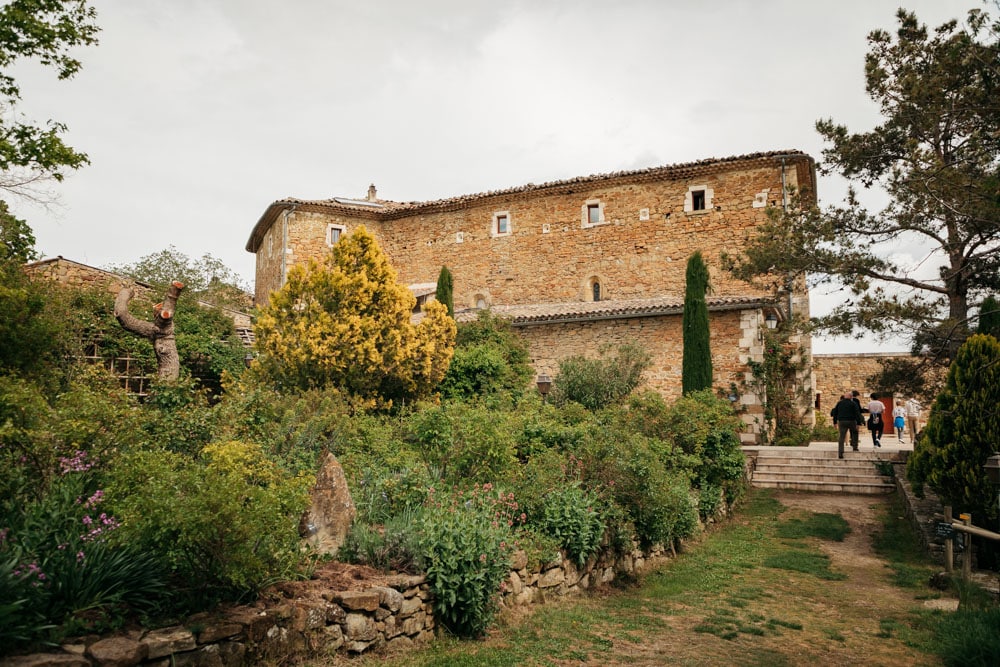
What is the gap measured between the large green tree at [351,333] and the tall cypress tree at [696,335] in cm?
682

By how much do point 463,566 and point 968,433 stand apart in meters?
7.50

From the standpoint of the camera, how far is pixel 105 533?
14.0 ft

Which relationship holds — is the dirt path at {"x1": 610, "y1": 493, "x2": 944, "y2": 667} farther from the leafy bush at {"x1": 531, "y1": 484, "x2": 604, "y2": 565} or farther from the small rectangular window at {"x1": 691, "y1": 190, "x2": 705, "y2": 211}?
the small rectangular window at {"x1": 691, "y1": 190, "x2": 705, "y2": 211}

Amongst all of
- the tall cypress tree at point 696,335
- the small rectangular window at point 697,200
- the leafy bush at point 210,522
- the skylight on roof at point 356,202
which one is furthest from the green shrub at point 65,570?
the skylight on roof at point 356,202

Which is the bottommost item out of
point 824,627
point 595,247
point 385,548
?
point 824,627

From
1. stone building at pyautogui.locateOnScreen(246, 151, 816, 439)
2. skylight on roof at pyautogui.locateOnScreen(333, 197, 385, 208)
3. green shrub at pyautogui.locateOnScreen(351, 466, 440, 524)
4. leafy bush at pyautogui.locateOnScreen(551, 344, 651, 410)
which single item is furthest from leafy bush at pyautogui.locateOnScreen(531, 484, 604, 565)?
skylight on roof at pyautogui.locateOnScreen(333, 197, 385, 208)

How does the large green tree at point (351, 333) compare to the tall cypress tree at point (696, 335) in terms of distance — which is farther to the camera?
the tall cypress tree at point (696, 335)

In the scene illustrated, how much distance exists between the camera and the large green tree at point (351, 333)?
38.1ft

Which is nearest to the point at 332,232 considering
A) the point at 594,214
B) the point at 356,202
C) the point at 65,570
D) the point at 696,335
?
the point at 356,202

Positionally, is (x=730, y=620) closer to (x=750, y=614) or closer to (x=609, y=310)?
(x=750, y=614)

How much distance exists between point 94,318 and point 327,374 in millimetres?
5526

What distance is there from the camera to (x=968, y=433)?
882 centimetres

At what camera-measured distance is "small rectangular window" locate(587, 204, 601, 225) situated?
2356cm

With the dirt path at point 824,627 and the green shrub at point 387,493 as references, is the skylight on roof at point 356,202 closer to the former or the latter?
the green shrub at point 387,493
